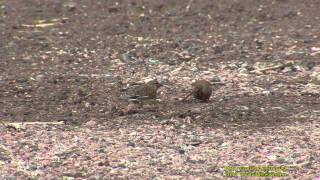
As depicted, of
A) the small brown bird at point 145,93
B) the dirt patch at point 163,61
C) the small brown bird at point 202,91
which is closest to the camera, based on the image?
the dirt patch at point 163,61

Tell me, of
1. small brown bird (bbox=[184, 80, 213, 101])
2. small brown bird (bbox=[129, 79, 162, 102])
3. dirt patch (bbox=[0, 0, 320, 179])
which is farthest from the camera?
small brown bird (bbox=[129, 79, 162, 102])

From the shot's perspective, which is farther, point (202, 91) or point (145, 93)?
point (145, 93)

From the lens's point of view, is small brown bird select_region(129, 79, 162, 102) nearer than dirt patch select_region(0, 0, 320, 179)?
No

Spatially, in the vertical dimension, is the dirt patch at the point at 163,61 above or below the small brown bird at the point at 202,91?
below

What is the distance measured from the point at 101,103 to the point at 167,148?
1363 millimetres

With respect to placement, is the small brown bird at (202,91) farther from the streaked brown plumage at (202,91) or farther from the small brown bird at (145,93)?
the small brown bird at (145,93)

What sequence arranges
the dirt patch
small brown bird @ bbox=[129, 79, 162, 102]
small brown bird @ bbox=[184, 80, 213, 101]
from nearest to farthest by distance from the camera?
the dirt patch, small brown bird @ bbox=[184, 80, 213, 101], small brown bird @ bbox=[129, 79, 162, 102]

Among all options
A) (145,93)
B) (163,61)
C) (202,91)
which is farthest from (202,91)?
(163,61)

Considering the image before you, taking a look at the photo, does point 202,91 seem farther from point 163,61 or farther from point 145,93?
point 163,61

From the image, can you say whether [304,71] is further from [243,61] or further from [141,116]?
[141,116]

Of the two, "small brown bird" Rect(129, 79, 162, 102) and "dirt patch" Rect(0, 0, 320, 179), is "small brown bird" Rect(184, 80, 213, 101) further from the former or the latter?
"small brown bird" Rect(129, 79, 162, 102)

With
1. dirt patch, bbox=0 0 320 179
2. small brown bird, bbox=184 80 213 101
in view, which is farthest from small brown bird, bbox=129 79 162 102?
small brown bird, bbox=184 80 213 101

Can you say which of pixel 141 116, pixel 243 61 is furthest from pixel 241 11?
pixel 141 116

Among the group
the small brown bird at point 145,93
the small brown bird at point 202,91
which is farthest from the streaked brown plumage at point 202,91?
the small brown bird at point 145,93
